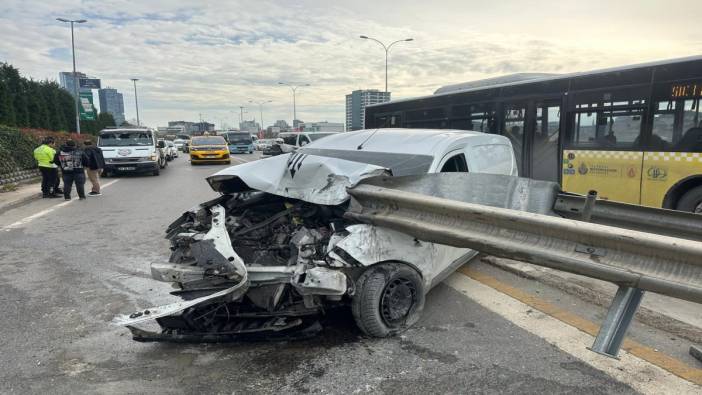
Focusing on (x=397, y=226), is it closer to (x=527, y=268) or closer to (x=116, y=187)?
(x=527, y=268)

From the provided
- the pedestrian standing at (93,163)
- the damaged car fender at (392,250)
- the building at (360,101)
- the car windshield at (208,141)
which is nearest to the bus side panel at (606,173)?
the damaged car fender at (392,250)

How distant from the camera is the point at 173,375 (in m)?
3.17

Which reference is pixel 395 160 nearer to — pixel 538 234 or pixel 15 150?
pixel 538 234

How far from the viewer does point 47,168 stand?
488 inches

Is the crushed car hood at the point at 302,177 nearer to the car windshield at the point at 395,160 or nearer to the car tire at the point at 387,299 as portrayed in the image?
the car windshield at the point at 395,160

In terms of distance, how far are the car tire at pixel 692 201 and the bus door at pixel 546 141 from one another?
2.51 meters

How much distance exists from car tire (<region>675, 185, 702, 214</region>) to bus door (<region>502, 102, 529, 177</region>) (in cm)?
340

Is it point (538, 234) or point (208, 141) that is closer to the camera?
point (538, 234)

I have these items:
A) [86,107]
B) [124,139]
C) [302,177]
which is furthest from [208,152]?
[302,177]

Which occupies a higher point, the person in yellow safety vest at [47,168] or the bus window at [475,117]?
the bus window at [475,117]

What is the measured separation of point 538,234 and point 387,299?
1.29 meters

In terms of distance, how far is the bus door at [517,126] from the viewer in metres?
10.2

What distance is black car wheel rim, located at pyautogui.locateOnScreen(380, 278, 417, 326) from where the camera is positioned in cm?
366

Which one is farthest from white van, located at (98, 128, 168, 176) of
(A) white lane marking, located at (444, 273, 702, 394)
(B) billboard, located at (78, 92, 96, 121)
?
(B) billboard, located at (78, 92, 96, 121)
